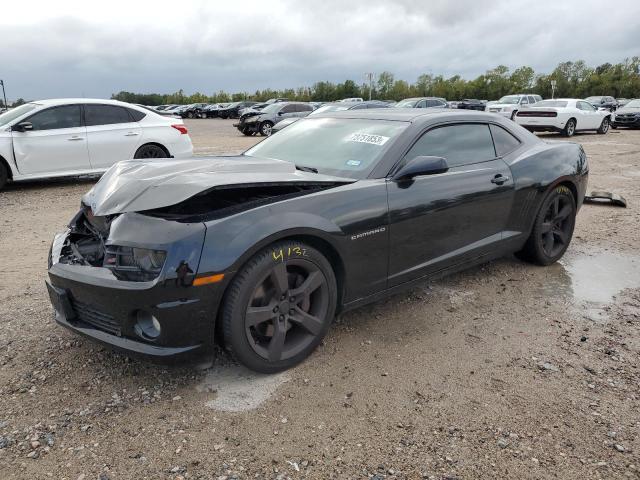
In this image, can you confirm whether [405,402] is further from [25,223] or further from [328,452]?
[25,223]

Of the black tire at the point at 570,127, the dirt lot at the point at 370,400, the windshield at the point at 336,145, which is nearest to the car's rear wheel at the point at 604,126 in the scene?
the black tire at the point at 570,127

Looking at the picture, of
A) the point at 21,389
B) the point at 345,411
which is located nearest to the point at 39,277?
the point at 21,389

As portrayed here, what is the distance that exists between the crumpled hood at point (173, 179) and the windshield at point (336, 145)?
25 centimetres

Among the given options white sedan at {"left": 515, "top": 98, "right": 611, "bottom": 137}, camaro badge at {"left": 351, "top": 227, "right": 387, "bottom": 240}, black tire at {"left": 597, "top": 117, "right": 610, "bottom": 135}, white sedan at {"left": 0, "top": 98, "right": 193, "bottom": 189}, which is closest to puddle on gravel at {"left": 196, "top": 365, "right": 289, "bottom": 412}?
camaro badge at {"left": 351, "top": 227, "right": 387, "bottom": 240}

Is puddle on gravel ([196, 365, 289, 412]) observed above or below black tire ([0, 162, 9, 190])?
below

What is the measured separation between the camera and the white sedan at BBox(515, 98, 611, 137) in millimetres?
18344

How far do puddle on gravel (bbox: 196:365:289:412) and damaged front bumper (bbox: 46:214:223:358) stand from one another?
316mm

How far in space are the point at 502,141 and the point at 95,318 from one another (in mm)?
3410

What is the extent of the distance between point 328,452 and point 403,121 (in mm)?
2365

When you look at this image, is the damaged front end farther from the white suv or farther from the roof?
the white suv

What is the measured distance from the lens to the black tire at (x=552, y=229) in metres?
4.54

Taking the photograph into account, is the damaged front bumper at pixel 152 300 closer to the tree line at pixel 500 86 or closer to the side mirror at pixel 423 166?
the side mirror at pixel 423 166

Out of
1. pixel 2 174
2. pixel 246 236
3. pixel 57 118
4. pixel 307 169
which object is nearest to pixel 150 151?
pixel 57 118

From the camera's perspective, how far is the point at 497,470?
2201mm
